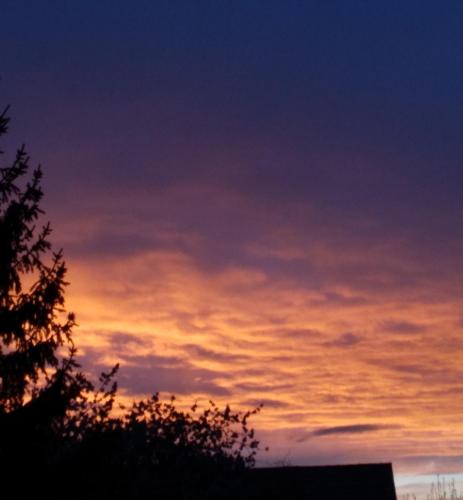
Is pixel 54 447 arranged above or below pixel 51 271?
below

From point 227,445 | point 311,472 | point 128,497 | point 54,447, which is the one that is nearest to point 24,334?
point 54,447

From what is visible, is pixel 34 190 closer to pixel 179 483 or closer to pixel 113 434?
pixel 113 434

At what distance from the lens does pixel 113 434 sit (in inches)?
833

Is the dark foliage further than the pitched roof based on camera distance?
No

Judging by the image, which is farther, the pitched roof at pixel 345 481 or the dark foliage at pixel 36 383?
the pitched roof at pixel 345 481

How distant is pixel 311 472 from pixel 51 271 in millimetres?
20576

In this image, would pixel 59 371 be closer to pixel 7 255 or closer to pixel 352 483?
pixel 7 255

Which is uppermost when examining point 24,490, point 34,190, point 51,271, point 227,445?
point 34,190

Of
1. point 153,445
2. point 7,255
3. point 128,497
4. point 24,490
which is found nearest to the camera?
point 24,490

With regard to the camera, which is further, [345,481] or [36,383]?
[345,481]

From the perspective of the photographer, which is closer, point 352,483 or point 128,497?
point 128,497

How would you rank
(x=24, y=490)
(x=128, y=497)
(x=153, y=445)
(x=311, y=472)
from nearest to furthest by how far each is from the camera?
(x=24, y=490)
(x=128, y=497)
(x=153, y=445)
(x=311, y=472)

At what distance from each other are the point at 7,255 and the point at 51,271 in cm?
110

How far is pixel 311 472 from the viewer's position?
3891 centimetres
